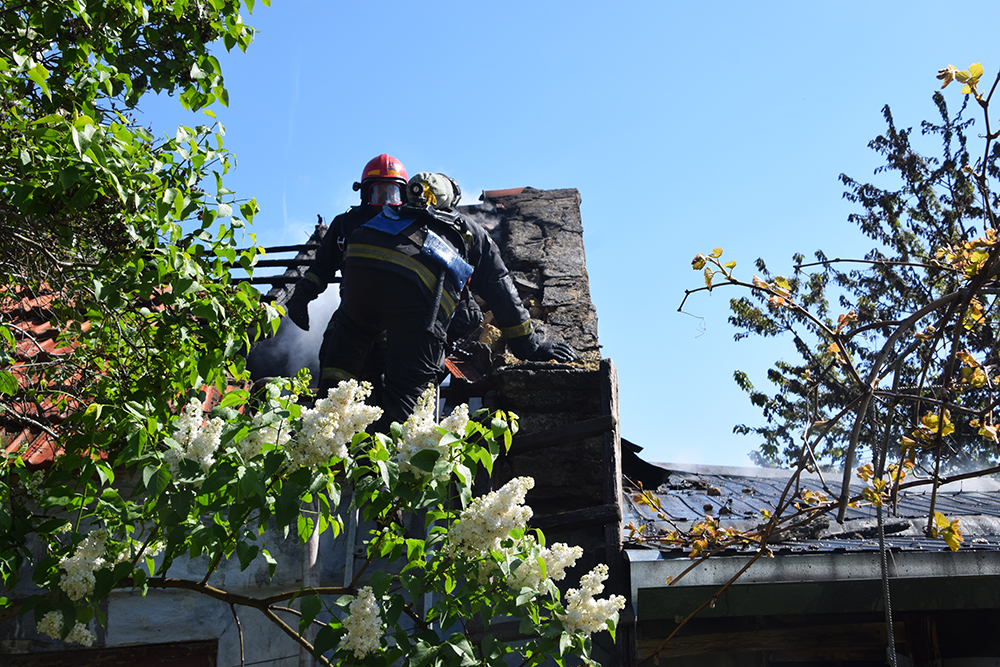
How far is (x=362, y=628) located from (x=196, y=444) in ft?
2.27

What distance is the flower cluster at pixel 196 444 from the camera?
2.19m

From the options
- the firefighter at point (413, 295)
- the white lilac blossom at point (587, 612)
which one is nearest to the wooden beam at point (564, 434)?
the firefighter at point (413, 295)

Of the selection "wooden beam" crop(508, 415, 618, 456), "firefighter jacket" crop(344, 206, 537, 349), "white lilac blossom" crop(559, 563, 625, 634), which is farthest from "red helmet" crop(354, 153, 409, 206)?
"white lilac blossom" crop(559, 563, 625, 634)

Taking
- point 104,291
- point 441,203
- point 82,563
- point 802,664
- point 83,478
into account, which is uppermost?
point 441,203

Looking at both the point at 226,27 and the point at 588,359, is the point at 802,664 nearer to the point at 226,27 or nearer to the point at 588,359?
the point at 588,359

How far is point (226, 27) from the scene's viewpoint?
11.9 feet

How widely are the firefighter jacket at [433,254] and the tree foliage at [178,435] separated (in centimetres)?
176

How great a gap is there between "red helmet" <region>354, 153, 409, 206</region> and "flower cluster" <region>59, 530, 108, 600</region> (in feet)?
11.7

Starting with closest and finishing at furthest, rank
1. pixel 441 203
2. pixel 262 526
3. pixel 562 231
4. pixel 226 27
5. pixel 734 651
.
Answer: pixel 262 526 → pixel 226 27 → pixel 734 651 → pixel 441 203 → pixel 562 231

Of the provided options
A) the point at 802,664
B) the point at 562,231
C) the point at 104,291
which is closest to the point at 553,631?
the point at 104,291

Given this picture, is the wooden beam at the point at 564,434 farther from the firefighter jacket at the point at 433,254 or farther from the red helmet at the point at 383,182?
the red helmet at the point at 383,182

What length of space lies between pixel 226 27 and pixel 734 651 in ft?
13.4

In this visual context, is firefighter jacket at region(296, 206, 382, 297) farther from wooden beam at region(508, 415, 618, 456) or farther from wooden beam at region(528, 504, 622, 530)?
wooden beam at region(528, 504, 622, 530)

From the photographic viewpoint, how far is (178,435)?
7.47 feet
